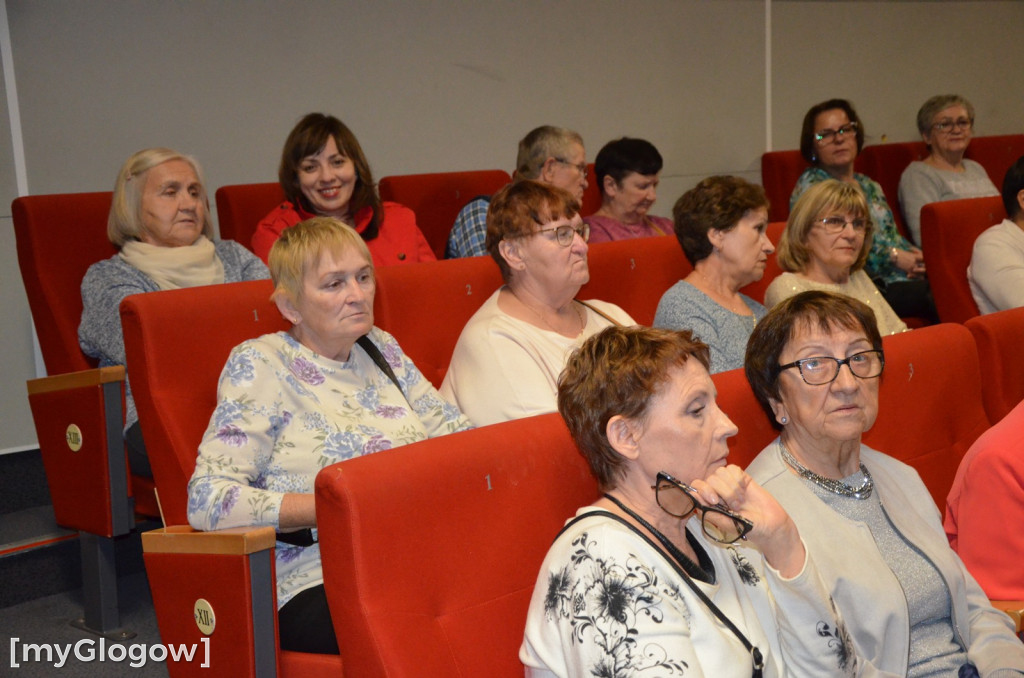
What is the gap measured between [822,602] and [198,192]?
197 cm

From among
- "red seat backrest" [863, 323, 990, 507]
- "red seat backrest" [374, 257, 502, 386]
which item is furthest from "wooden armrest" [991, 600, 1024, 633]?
"red seat backrest" [374, 257, 502, 386]

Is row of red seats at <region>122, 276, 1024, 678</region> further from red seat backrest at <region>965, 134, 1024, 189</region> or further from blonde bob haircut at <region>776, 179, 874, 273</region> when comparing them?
red seat backrest at <region>965, 134, 1024, 189</region>

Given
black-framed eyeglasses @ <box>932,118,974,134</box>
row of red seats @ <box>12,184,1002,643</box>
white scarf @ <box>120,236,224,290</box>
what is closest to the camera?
row of red seats @ <box>12,184,1002,643</box>

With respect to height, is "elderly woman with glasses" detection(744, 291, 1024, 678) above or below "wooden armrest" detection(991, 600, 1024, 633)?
above

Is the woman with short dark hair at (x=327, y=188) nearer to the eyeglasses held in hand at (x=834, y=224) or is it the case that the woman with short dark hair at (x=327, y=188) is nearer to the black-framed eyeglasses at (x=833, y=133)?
the eyeglasses held in hand at (x=834, y=224)

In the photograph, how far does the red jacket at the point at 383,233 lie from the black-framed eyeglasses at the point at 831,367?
1411 mm

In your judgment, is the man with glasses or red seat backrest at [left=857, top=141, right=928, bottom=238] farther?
red seat backrest at [left=857, top=141, right=928, bottom=238]

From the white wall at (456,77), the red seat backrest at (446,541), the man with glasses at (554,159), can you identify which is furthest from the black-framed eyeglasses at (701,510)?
the white wall at (456,77)

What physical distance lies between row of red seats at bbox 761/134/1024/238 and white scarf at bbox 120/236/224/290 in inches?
101

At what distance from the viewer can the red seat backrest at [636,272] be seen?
2.66 m

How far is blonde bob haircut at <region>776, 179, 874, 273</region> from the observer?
273 centimetres

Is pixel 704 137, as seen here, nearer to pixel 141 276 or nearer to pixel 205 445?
pixel 141 276

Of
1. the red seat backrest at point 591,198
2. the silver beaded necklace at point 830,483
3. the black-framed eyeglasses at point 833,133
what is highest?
the black-framed eyeglasses at point 833,133

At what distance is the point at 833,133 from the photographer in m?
4.16
